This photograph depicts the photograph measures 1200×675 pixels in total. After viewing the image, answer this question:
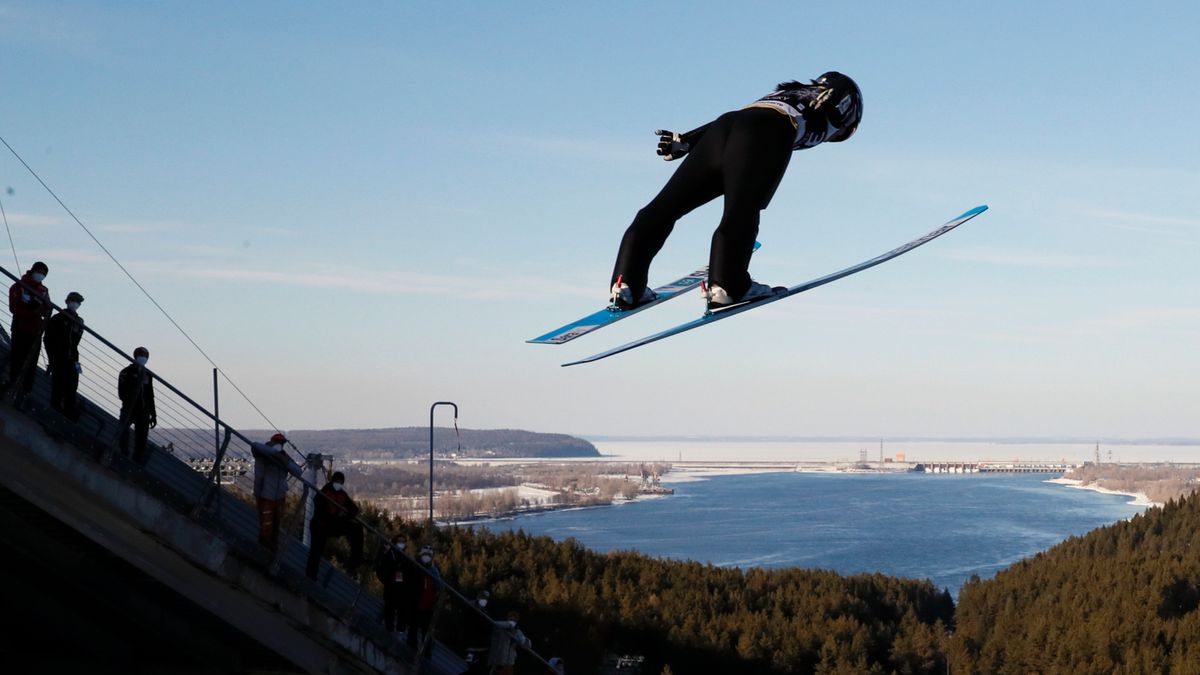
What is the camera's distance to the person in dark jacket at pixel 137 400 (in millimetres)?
9703

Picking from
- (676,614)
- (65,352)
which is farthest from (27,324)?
(676,614)

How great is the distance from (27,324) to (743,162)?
6.08 metres

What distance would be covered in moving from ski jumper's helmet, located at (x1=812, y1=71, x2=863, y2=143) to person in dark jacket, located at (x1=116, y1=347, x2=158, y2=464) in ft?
19.5

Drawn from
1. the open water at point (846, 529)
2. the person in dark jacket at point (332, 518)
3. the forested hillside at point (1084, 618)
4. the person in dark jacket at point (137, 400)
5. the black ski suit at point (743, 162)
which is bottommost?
the open water at point (846, 529)

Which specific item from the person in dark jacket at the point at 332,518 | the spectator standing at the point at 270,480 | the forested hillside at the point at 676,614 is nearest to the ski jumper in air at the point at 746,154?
the spectator standing at the point at 270,480

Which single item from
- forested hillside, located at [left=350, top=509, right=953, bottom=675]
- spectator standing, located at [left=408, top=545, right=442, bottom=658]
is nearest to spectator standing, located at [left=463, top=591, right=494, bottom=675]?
spectator standing, located at [left=408, top=545, right=442, bottom=658]

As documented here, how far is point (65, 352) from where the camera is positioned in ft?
31.3

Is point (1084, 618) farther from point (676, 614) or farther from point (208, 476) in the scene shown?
point (208, 476)

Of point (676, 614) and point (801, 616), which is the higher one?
point (676, 614)

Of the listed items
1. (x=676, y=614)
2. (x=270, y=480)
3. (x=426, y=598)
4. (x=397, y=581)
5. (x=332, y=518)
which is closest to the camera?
(x=270, y=480)

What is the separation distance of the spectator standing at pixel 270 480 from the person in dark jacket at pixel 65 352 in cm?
148

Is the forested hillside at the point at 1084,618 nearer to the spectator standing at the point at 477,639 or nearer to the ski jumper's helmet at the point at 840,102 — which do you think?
the spectator standing at the point at 477,639

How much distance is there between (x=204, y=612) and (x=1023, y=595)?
44.4 metres

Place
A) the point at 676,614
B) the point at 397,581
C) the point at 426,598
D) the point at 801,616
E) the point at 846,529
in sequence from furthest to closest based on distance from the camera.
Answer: the point at 846,529, the point at 801,616, the point at 676,614, the point at 426,598, the point at 397,581
